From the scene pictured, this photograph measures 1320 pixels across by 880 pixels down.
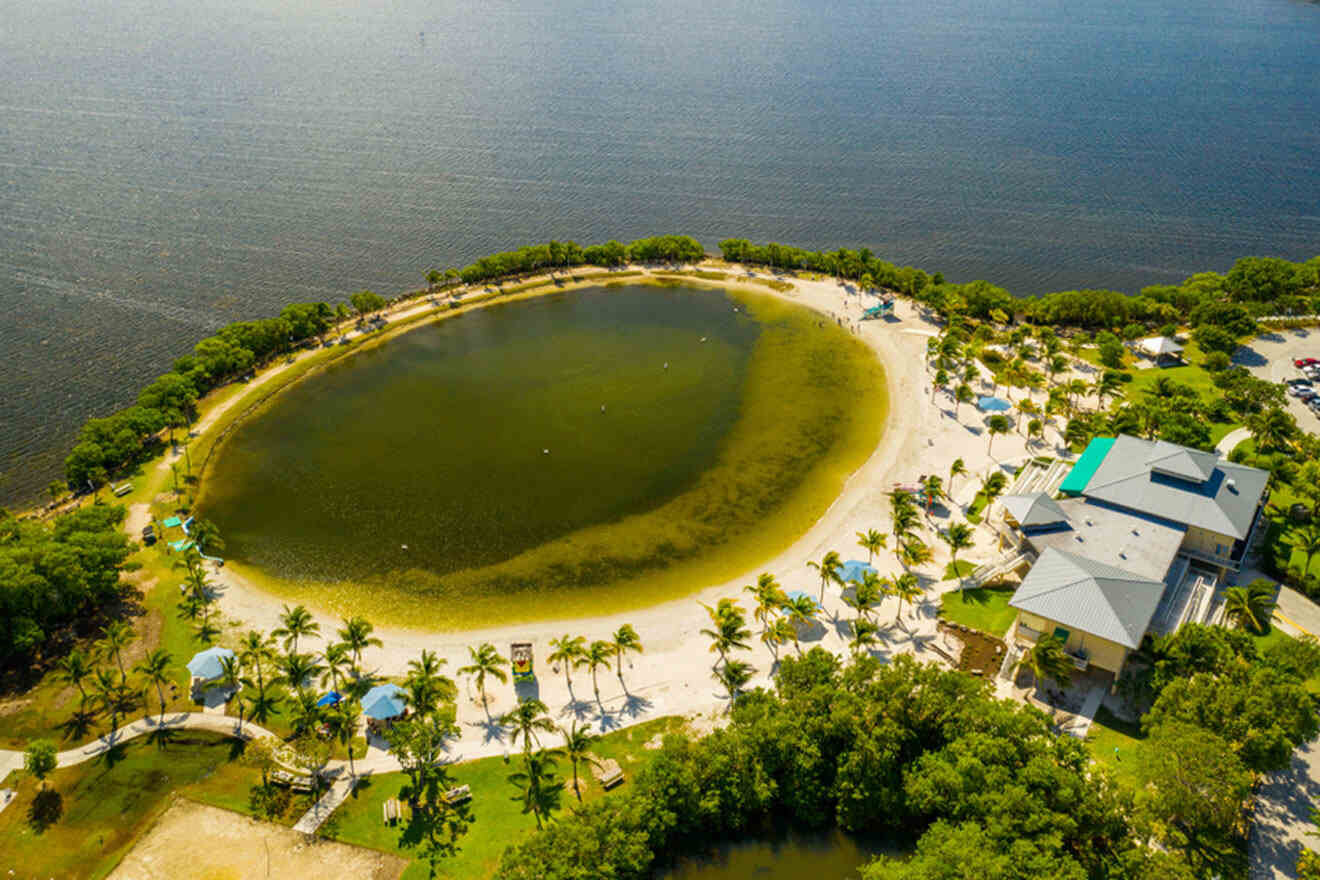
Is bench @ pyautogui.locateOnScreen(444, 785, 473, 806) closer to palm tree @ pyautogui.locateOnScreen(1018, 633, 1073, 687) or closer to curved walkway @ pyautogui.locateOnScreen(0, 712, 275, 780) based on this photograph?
curved walkway @ pyautogui.locateOnScreen(0, 712, 275, 780)

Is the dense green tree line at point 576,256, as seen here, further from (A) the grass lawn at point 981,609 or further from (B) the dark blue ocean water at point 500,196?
(A) the grass lawn at point 981,609

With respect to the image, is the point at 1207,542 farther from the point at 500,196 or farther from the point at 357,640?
the point at 500,196

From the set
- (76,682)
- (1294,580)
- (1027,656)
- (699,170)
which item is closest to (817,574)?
(1027,656)

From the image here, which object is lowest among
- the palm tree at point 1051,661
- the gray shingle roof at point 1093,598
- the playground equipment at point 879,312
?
the palm tree at point 1051,661

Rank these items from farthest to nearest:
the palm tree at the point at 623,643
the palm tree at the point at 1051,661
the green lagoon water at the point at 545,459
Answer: the green lagoon water at the point at 545,459, the palm tree at the point at 623,643, the palm tree at the point at 1051,661

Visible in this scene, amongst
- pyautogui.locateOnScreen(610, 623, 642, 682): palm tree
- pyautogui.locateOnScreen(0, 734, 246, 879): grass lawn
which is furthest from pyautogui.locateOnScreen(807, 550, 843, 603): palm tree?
pyautogui.locateOnScreen(0, 734, 246, 879): grass lawn

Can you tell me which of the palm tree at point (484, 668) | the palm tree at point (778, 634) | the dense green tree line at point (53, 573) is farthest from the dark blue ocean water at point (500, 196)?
→ the palm tree at point (778, 634)

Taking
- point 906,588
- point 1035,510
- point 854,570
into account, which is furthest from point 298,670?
point 1035,510
